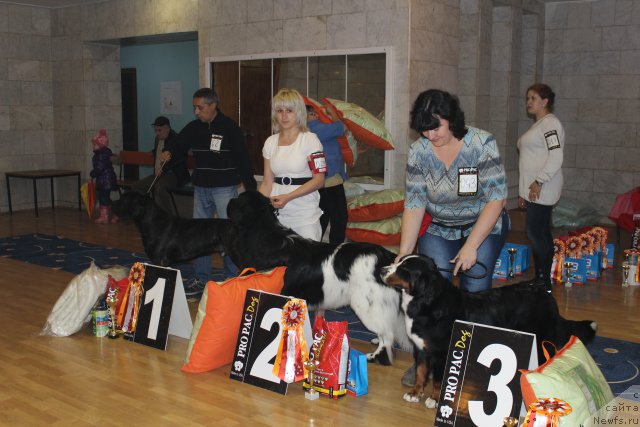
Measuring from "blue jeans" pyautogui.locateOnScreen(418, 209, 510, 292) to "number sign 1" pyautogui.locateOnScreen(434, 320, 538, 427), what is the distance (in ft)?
1.14

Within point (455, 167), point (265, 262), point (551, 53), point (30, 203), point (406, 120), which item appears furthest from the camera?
point (30, 203)

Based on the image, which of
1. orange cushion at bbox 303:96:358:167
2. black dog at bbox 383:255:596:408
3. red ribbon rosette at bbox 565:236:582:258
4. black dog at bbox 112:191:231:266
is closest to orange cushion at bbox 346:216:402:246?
orange cushion at bbox 303:96:358:167

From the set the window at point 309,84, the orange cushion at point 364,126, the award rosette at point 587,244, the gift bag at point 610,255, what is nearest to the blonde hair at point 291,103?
the orange cushion at point 364,126

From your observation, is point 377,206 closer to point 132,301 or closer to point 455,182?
point 132,301

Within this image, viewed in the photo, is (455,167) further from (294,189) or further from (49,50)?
(49,50)

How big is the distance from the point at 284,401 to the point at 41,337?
5.86ft

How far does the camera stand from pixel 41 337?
4145mm

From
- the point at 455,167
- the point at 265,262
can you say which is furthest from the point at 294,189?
the point at 455,167

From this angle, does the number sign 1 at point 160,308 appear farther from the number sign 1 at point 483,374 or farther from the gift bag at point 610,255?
the gift bag at point 610,255

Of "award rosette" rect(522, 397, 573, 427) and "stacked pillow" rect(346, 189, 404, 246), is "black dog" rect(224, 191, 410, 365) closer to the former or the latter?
"award rosette" rect(522, 397, 573, 427)

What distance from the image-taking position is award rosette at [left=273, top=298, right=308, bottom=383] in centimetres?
324

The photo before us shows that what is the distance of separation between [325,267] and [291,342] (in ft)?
1.65

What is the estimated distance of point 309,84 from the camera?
7078mm

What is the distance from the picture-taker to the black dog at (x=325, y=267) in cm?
347
